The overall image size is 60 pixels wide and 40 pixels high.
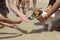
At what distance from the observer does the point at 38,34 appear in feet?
17.4

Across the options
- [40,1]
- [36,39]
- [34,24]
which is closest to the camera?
[36,39]

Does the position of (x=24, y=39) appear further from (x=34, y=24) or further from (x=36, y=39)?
(x=34, y=24)

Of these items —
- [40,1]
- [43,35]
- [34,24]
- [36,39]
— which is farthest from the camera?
[40,1]

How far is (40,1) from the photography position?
11438mm

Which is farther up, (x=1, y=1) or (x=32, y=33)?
(x=1, y=1)

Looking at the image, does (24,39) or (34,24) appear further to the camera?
(34,24)

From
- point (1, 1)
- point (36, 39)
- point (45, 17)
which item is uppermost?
point (1, 1)

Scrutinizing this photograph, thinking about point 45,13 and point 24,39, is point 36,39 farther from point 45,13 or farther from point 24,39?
point 45,13

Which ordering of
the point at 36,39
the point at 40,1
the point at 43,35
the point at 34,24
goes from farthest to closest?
the point at 40,1
the point at 34,24
the point at 43,35
the point at 36,39

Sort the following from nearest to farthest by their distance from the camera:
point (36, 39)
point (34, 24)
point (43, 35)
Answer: point (36, 39), point (43, 35), point (34, 24)

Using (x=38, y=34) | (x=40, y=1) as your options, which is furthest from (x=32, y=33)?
(x=40, y=1)

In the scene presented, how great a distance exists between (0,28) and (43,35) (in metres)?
0.84

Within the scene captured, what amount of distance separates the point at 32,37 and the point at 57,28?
29.1 inches

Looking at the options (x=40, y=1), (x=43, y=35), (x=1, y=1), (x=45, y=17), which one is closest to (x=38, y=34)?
(x=43, y=35)
